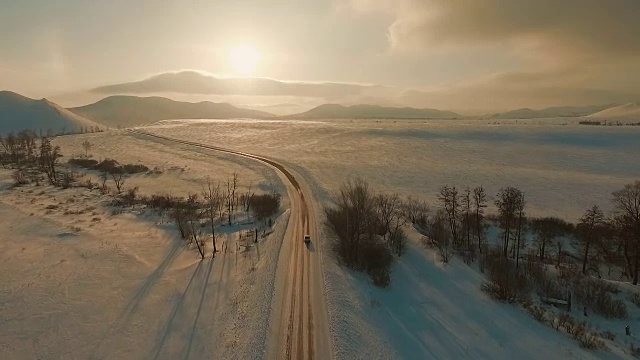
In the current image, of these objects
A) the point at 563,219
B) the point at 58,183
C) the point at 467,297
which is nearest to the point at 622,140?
the point at 563,219

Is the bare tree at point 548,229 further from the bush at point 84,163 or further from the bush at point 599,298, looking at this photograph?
the bush at point 84,163

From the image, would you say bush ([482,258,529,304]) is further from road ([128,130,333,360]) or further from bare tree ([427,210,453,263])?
road ([128,130,333,360])

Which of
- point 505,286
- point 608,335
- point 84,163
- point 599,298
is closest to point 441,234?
point 505,286

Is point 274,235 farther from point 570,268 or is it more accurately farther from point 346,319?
point 570,268

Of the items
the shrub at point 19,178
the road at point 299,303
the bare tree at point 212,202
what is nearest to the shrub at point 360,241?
the road at point 299,303

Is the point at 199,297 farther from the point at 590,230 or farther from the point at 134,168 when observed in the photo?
the point at 134,168

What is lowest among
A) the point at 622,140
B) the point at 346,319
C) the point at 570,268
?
the point at 570,268

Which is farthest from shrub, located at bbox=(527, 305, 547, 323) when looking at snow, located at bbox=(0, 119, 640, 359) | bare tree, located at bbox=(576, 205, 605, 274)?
bare tree, located at bbox=(576, 205, 605, 274)
